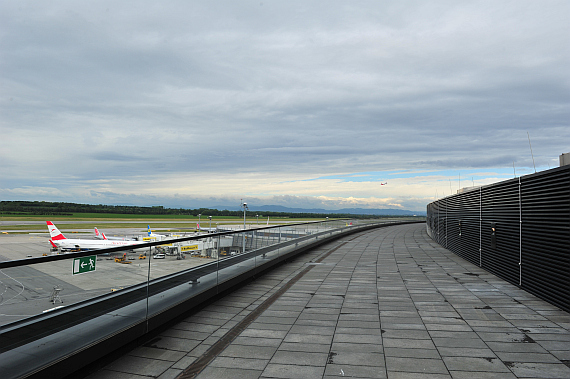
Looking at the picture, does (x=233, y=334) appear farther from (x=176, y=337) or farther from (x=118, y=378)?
(x=118, y=378)

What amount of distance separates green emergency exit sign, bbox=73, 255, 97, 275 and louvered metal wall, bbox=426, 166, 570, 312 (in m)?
7.53

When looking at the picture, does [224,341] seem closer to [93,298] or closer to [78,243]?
[93,298]

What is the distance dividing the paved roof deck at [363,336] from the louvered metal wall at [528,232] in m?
0.49

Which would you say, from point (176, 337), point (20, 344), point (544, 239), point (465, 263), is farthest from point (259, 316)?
point (465, 263)

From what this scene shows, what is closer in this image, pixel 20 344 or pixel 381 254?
pixel 20 344

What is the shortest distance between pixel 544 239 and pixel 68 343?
8479mm

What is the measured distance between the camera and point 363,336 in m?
5.50

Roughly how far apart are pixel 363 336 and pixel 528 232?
5570 mm

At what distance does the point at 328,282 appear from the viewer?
9773mm

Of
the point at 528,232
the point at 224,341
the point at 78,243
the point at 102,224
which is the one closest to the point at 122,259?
the point at 224,341

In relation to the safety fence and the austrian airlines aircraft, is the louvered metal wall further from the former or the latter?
the austrian airlines aircraft

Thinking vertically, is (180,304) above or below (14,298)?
below

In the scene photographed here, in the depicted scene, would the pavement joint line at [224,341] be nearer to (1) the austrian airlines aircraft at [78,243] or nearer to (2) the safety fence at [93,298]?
(2) the safety fence at [93,298]

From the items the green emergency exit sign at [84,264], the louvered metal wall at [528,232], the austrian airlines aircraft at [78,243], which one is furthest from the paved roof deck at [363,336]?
the austrian airlines aircraft at [78,243]
